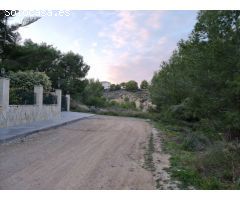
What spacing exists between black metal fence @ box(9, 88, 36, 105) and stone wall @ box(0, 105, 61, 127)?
35 cm

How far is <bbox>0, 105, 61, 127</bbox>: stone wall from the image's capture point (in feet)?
58.8

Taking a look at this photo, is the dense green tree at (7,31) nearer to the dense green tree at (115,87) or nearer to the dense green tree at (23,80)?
the dense green tree at (23,80)

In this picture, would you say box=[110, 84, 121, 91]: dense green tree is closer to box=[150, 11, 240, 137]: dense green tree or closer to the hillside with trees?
the hillside with trees

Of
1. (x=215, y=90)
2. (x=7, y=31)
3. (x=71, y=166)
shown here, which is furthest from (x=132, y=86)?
(x=71, y=166)

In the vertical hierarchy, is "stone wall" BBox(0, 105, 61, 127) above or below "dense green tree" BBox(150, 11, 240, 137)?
below

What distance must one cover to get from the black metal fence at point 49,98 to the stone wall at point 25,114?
336mm

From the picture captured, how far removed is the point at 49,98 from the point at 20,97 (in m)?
5.54

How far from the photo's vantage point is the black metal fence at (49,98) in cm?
2538

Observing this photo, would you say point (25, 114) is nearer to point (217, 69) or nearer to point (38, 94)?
point (38, 94)

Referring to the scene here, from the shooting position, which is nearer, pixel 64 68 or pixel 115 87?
pixel 64 68

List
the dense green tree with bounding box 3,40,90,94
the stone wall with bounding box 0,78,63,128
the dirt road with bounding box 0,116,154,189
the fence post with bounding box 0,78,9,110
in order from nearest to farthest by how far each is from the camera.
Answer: the dirt road with bounding box 0,116,154,189 < the fence post with bounding box 0,78,9,110 < the stone wall with bounding box 0,78,63,128 < the dense green tree with bounding box 3,40,90,94

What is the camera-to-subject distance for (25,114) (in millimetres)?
20891

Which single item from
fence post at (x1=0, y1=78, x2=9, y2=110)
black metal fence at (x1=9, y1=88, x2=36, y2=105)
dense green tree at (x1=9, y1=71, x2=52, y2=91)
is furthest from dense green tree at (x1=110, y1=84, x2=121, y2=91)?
fence post at (x1=0, y1=78, x2=9, y2=110)

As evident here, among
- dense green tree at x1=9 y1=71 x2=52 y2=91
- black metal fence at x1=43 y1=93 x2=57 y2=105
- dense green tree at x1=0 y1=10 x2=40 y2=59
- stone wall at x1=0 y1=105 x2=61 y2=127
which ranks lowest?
stone wall at x1=0 y1=105 x2=61 y2=127
